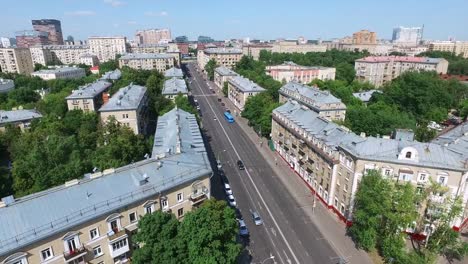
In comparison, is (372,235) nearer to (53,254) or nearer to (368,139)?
(368,139)

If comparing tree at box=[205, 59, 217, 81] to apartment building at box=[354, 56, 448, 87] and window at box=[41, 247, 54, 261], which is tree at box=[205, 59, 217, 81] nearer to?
apartment building at box=[354, 56, 448, 87]

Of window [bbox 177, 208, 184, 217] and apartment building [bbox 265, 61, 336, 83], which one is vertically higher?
apartment building [bbox 265, 61, 336, 83]

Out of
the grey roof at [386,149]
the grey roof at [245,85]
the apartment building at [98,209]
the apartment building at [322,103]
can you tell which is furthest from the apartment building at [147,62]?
the apartment building at [98,209]

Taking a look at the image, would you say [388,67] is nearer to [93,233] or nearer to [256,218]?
[256,218]

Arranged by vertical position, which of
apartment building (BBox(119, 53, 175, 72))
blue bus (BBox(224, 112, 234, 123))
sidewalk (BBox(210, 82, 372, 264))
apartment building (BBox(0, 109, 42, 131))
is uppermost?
apartment building (BBox(119, 53, 175, 72))

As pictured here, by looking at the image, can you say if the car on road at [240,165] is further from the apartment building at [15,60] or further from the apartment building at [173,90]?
the apartment building at [15,60]

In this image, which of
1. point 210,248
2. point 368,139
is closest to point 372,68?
point 368,139

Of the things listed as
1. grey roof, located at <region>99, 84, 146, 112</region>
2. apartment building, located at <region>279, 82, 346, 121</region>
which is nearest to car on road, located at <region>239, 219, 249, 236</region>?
apartment building, located at <region>279, 82, 346, 121</region>
